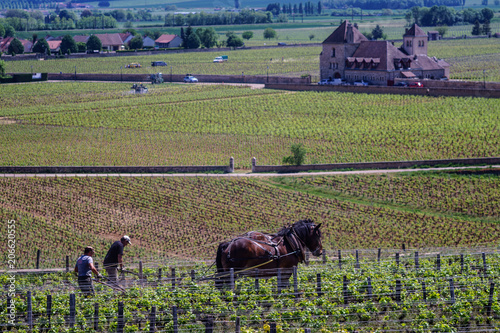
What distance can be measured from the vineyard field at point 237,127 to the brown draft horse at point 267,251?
29.2 meters

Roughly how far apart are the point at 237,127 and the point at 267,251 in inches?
1843

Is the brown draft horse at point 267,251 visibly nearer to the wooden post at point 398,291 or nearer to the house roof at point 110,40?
the wooden post at point 398,291

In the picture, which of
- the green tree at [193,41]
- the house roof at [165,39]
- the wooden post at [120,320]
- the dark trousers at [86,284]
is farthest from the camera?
the house roof at [165,39]

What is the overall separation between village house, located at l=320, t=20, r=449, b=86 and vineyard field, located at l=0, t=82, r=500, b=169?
25.7 ft

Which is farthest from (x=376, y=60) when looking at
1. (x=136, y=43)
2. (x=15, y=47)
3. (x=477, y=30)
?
(x=477, y=30)

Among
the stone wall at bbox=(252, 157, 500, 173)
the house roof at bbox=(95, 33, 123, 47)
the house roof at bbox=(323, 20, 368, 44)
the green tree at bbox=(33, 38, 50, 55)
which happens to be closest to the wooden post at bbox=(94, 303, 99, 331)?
the stone wall at bbox=(252, 157, 500, 173)

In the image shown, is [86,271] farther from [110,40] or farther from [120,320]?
[110,40]

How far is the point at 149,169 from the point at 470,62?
92684 mm

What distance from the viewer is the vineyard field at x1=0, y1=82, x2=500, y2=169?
5412 cm

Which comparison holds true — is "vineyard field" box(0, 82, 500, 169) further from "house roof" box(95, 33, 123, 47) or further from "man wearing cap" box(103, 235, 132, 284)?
"house roof" box(95, 33, 123, 47)

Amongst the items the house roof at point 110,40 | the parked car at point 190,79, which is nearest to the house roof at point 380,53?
the parked car at point 190,79

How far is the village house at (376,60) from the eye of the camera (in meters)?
90.8

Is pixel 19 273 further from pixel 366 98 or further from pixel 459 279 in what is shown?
pixel 366 98

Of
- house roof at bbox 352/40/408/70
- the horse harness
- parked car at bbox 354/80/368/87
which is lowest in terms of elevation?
parked car at bbox 354/80/368/87
